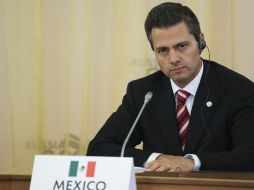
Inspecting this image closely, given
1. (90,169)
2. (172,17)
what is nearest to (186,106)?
(172,17)

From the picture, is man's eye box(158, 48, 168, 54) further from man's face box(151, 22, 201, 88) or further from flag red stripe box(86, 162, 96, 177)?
flag red stripe box(86, 162, 96, 177)

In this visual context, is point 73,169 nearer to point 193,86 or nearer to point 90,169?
point 90,169

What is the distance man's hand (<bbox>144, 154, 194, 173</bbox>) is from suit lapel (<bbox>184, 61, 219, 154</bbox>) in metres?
0.28

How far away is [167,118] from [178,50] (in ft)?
1.03

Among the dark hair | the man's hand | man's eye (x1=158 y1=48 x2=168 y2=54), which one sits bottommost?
the man's hand

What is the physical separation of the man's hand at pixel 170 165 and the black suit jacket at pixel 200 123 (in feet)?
0.44

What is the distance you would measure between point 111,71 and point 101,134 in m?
0.77

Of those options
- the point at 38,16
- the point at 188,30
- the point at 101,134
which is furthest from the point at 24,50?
the point at 188,30

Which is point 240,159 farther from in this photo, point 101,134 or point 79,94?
point 79,94

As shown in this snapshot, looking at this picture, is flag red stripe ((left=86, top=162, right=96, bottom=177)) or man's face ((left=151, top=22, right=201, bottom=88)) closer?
flag red stripe ((left=86, top=162, right=96, bottom=177))

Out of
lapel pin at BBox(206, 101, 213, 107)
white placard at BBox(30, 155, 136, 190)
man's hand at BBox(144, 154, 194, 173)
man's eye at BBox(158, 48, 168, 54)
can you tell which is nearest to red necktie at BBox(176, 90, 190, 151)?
lapel pin at BBox(206, 101, 213, 107)

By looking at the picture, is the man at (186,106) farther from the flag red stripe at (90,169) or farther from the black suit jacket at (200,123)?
the flag red stripe at (90,169)

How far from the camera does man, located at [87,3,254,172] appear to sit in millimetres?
2219

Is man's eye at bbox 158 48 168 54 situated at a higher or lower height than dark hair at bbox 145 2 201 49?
lower
